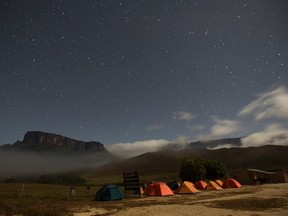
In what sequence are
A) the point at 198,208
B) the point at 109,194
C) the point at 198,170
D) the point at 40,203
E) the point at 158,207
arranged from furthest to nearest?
the point at 198,170 < the point at 109,194 < the point at 40,203 < the point at 158,207 < the point at 198,208

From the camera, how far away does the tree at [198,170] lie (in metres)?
68.7

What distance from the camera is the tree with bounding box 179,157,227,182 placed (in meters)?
68.7

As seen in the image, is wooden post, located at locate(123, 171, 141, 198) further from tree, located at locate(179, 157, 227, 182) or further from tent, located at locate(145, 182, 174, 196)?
tree, located at locate(179, 157, 227, 182)

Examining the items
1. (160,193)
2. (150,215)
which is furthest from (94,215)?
A: (160,193)

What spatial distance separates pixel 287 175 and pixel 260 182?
451 inches

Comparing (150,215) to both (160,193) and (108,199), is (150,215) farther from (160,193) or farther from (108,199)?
(160,193)

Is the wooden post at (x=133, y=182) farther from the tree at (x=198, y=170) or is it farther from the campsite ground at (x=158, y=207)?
the tree at (x=198, y=170)

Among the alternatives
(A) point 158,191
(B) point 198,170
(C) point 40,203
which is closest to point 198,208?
(C) point 40,203

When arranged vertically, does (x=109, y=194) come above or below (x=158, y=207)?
above

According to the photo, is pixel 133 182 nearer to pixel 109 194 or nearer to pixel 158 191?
pixel 158 191

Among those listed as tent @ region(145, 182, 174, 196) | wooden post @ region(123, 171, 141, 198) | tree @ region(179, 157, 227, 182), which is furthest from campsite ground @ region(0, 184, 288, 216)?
tree @ region(179, 157, 227, 182)

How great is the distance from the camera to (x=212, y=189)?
148 ft

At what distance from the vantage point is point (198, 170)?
6888 centimetres

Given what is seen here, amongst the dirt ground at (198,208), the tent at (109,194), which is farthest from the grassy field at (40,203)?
the dirt ground at (198,208)
